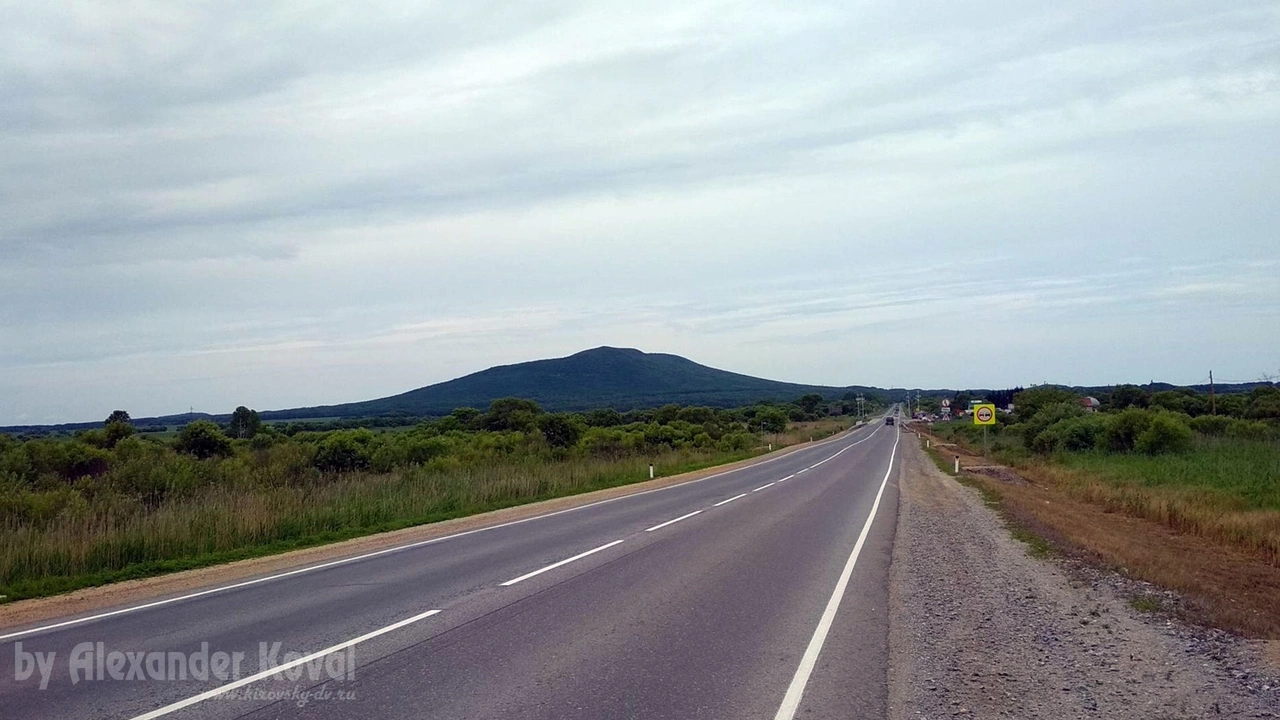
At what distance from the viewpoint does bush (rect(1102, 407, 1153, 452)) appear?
41750 millimetres

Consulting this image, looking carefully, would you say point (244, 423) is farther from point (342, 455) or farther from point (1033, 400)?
point (1033, 400)

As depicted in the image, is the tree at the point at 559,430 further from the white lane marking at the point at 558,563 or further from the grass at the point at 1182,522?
the white lane marking at the point at 558,563

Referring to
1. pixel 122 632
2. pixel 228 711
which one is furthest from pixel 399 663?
pixel 122 632

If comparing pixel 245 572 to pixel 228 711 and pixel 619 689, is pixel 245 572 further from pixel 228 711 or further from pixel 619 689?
pixel 619 689

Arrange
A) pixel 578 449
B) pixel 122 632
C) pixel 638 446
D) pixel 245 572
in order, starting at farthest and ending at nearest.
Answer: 1. pixel 638 446
2. pixel 578 449
3. pixel 245 572
4. pixel 122 632

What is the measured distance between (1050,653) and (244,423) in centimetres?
7541

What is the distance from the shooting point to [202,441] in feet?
146

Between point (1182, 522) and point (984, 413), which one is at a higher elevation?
point (984, 413)

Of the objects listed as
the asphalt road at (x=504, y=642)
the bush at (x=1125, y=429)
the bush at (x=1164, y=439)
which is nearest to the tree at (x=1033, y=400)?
the bush at (x=1125, y=429)

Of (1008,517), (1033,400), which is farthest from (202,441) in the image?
(1033,400)

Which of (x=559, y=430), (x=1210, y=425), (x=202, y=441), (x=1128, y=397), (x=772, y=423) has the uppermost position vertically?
(x=1128, y=397)

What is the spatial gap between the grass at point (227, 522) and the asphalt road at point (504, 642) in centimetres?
339

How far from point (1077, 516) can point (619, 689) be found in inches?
746

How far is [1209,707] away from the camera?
6590mm
